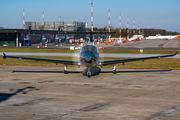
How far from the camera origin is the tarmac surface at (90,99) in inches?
376

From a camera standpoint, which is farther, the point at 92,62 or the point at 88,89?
the point at 92,62

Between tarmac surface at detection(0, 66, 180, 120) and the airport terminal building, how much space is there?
64.2m

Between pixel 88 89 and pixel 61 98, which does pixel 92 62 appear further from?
pixel 61 98

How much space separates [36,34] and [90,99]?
88380mm

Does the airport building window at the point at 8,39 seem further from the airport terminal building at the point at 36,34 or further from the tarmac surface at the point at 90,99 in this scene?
the tarmac surface at the point at 90,99

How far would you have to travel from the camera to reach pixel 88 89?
15.1 m

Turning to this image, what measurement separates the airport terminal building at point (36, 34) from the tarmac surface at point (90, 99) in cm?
6420

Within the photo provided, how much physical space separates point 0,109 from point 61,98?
131 inches

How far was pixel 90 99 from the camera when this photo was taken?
1235cm

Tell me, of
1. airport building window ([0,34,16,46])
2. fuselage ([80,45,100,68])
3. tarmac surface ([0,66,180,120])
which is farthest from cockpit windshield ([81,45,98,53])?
airport building window ([0,34,16,46])

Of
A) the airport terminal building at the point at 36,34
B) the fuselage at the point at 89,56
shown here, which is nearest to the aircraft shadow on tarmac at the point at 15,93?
the fuselage at the point at 89,56

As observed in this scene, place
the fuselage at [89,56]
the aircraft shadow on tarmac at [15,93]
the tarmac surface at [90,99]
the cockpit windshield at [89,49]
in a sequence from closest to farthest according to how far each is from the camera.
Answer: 1. the tarmac surface at [90,99]
2. the aircraft shadow on tarmac at [15,93]
3. the fuselage at [89,56]
4. the cockpit windshield at [89,49]

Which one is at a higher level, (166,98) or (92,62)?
(92,62)

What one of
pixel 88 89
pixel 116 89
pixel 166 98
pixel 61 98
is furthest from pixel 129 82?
pixel 61 98
